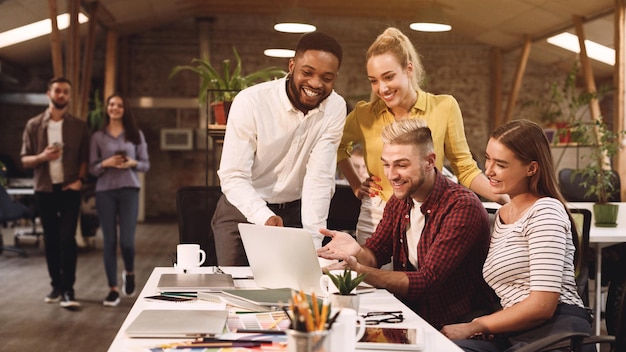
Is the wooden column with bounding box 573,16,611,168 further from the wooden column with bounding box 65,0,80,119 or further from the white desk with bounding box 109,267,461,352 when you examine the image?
the white desk with bounding box 109,267,461,352

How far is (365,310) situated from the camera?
80.5 inches

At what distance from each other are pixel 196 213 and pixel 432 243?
161 cm

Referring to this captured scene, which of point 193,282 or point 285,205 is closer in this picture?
point 193,282

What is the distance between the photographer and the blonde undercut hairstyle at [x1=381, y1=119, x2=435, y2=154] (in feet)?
7.95

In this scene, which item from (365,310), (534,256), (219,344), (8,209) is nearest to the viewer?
(219,344)

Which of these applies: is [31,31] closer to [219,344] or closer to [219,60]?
[219,60]

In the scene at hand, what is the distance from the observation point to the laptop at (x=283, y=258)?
201 cm

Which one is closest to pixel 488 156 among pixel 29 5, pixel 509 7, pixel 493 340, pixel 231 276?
pixel 493 340

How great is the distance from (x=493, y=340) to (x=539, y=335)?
5.7 inches

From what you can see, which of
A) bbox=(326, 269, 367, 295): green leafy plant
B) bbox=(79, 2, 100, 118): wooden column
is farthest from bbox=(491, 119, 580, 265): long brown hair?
bbox=(79, 2, 100, 118): wooden column

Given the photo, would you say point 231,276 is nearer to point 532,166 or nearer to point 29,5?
point 532,166

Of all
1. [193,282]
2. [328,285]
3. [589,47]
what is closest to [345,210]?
[193,282]

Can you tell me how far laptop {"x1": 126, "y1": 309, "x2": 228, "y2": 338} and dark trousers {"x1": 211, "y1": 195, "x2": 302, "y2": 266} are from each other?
1197 millimetres

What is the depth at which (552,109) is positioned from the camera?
12930 mm
